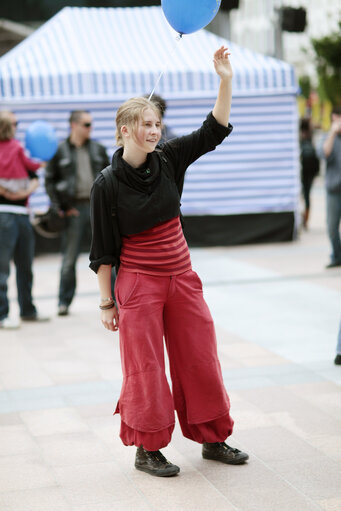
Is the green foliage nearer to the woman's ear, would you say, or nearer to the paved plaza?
the paved plaza

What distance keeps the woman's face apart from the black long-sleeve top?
111 millimetres

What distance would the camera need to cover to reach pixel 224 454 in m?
4.31

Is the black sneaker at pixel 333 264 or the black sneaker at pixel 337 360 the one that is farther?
the black sneaker at pixel 333 264

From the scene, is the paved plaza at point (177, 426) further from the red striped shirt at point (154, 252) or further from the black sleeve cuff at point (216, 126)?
the black sleeve cuff at point (216, 126)

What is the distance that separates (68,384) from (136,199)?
2226mm

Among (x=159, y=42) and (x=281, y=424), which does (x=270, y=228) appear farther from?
(x=281, y=424)

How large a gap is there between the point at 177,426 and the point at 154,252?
1300 mm

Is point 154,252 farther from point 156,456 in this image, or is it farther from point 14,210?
point 14,210

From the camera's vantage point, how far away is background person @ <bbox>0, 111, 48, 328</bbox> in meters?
7.79

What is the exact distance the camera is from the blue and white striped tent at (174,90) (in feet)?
41.3

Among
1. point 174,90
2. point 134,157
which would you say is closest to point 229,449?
point 134,157

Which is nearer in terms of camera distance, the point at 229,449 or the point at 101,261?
the point at 101,261

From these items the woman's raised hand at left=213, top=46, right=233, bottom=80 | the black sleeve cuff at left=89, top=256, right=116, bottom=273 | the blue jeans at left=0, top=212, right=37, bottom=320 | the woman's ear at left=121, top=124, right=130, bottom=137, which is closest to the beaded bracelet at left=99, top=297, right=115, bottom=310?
the black sleeve cuff at left=89, top=256, right=116, bottom=273

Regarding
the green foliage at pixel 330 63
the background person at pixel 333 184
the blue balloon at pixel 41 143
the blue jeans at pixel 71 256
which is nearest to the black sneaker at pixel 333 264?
the background person at pixel 333 184
